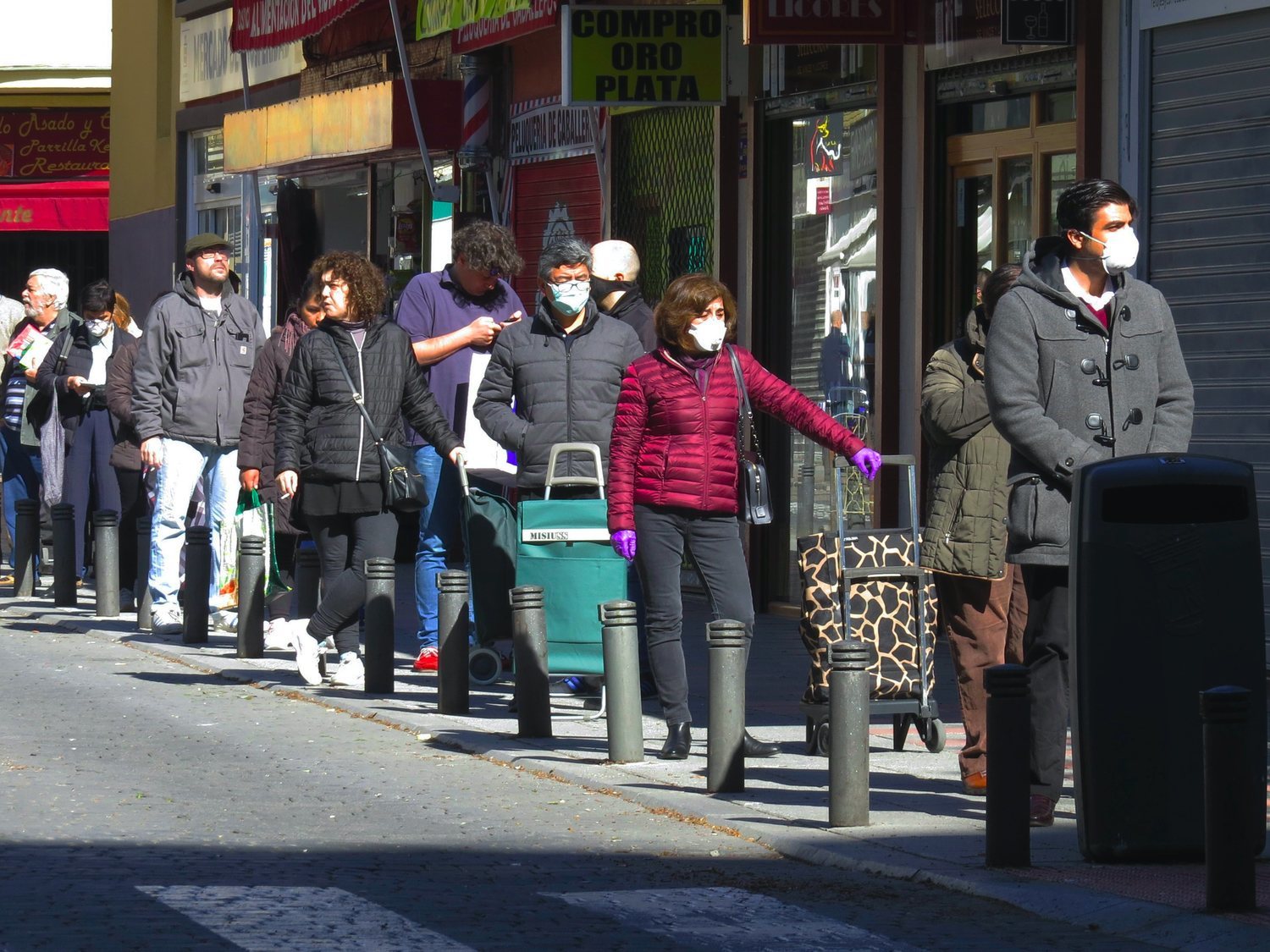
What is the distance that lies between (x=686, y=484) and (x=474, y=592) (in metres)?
2.17

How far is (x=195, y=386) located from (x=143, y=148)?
55.8ft

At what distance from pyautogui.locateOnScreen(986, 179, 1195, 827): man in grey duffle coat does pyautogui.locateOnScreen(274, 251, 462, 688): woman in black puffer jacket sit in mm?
4056

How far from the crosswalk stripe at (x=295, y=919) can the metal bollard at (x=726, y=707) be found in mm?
1943

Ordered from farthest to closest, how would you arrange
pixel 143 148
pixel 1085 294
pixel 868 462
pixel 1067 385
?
pixel 143 148, pixel 868 462, pixel 1085 294, pixel 1067 385

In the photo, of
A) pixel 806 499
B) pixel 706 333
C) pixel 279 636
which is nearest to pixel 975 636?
Answer: pixel 706 333

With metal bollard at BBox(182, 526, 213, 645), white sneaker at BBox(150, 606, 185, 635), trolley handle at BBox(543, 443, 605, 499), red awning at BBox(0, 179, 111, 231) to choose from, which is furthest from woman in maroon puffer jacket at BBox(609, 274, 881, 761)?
red awning at BBox(0, 179, 111, 231)

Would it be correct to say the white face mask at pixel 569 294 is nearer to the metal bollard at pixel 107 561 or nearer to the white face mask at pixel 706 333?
the white face mask at pixel 706 333

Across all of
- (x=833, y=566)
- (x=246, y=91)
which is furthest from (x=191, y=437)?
(x=246, y=91)

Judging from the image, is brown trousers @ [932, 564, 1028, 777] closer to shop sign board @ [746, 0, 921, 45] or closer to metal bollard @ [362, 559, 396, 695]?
metal bollard @ [362, 559, 396, 695]

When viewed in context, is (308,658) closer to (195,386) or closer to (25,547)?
(195,386)

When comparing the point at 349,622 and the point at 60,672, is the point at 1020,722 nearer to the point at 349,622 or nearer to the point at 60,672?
the point at 349,622

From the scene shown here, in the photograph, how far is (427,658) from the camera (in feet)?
41.2

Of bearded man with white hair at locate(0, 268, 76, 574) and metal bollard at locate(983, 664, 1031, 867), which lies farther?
bearded man with white hair at locate(0, 268, 76, 574)

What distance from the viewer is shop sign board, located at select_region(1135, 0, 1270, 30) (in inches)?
453
